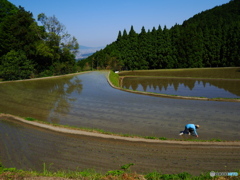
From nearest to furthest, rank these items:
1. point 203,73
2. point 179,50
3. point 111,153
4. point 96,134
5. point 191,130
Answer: point 111,153
point 191,130
point 96,134
point 203,73
point 179,50

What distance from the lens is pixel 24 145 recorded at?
10.2 m

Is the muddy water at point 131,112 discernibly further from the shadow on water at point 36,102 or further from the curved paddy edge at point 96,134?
the curved paddy edge at point 96,134

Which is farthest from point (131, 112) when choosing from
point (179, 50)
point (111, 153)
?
point (179, 50)

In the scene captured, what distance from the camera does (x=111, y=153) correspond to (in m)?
9.27

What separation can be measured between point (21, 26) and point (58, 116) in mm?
28872

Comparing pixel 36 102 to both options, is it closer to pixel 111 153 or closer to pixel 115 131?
pixel 115 131

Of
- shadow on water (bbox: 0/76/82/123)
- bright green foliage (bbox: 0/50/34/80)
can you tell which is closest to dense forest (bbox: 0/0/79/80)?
bright green foliage (bbox: 0/50/34/80)

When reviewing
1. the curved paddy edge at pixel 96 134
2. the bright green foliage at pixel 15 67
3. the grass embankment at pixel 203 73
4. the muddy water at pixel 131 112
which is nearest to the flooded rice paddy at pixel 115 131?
the muddy water at pixel 131 112

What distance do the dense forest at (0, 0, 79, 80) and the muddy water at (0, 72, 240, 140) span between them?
12475 mm

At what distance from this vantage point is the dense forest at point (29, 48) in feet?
109

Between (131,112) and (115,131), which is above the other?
(131,112)

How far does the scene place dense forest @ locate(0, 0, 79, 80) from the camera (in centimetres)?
3338

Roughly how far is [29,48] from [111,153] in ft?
110

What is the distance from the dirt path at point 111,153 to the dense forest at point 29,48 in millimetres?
24603
